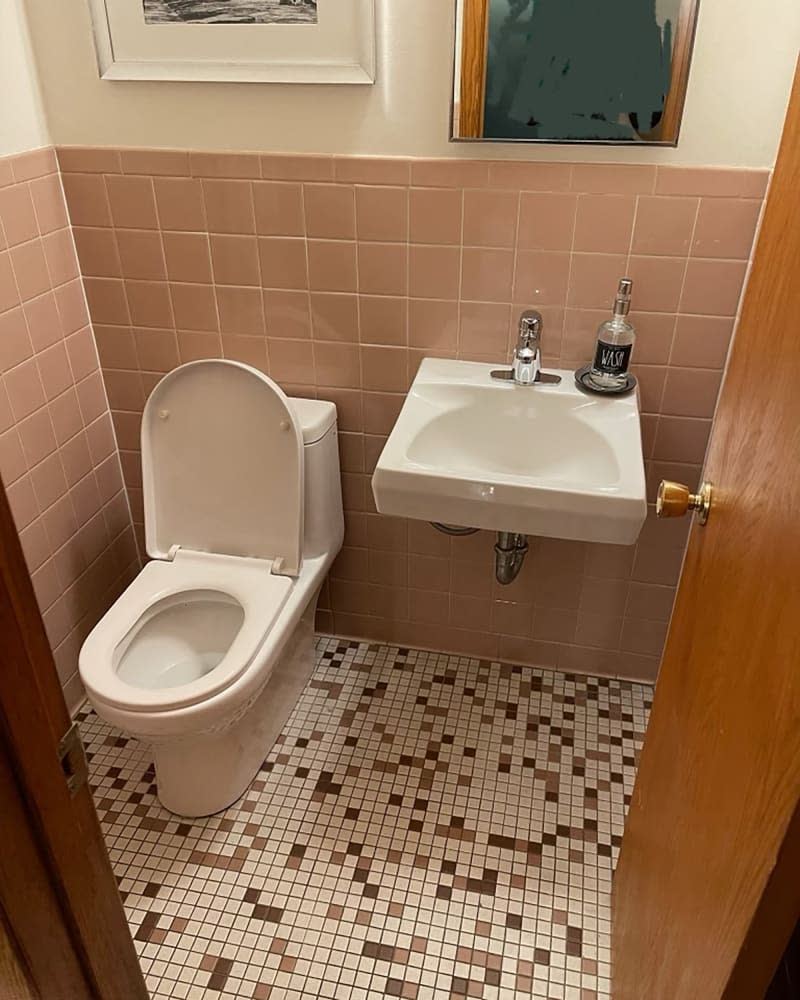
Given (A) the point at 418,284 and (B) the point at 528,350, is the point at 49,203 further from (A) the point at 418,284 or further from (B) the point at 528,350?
(B) the point at 528,350

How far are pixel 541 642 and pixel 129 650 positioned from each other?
1.04 meters

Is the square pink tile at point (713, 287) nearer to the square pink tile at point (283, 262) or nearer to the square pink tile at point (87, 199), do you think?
the square pink tile at point (283, 262)

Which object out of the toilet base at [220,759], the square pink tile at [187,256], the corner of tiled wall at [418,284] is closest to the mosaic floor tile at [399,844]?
the toilet base at [220,759]

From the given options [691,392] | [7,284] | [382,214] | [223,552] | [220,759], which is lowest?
[220,759]

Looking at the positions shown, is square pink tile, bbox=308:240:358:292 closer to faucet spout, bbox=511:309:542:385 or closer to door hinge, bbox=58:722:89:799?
faucet spout, bbox=511:309:542:385

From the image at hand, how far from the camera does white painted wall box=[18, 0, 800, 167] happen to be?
1354 millimetres

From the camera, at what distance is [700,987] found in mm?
788

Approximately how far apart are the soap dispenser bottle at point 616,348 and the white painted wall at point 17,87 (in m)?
1.24

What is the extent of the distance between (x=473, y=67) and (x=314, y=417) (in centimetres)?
76

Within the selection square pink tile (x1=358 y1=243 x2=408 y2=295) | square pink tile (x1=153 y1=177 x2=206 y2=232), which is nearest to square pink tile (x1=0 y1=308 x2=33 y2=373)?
square pink tile (x1=153 y1=177 x2=206 y2=232)

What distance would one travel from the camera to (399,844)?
168 cm

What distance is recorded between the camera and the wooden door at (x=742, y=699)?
0.63 meters

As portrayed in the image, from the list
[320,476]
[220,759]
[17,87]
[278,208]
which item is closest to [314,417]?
[320,476]

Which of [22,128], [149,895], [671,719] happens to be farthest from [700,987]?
[22,128]
